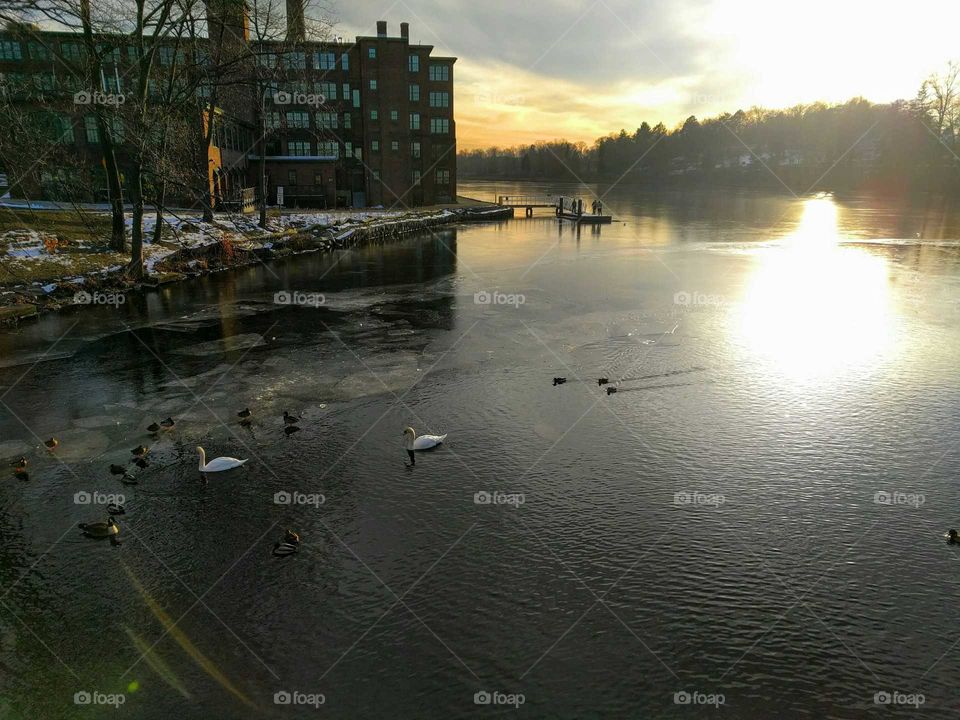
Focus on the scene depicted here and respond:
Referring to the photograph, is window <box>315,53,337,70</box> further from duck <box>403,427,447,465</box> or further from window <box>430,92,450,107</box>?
duck <box>403,427,447,465</box>

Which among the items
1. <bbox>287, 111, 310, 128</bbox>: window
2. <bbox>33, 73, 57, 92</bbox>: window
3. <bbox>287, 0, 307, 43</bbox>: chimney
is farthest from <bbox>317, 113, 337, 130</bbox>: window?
<bbox>287, 0, 307, 43</bbox>: chimney

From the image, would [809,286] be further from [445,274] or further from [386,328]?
[386,328]

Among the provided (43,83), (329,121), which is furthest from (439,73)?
(43,83)

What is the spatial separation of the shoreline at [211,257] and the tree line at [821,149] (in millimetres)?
102199

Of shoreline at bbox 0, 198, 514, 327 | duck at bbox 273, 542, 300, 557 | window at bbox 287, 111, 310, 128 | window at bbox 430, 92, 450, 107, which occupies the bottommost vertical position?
duck at bbox 273, 542, 300, 557

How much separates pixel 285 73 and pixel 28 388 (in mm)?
21517

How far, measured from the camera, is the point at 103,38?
29.5 m

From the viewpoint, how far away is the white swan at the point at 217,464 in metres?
13.3

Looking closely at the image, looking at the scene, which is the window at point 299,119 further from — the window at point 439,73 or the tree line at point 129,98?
the tree line at point 129,98

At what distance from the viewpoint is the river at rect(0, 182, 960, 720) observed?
27.6 ft

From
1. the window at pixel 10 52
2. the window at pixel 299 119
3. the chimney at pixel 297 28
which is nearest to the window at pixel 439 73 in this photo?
the window at pixel 299 119

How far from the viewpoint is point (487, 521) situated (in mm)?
11867

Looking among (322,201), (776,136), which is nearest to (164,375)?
(322,201)

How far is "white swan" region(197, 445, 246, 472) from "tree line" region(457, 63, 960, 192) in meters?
133
